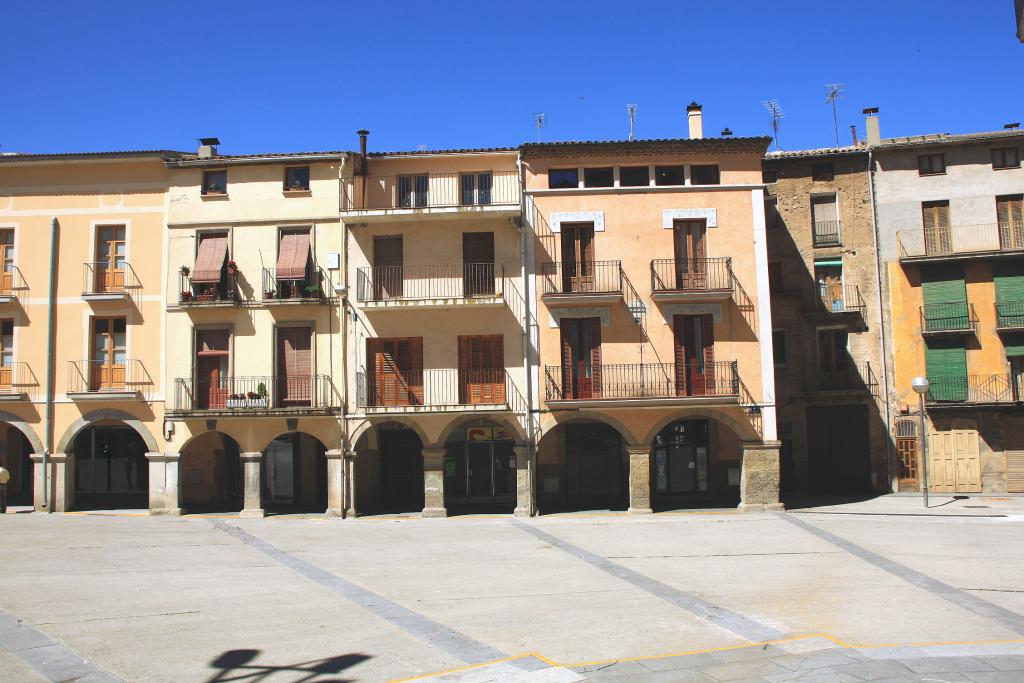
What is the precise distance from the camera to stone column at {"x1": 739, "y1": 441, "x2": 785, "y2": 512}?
26.7 meters

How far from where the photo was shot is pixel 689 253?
27.4m

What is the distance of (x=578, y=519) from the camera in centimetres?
2602

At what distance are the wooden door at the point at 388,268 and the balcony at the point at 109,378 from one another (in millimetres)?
7771

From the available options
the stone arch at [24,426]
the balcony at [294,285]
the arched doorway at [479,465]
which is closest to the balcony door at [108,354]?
the stone arch at [24,426]

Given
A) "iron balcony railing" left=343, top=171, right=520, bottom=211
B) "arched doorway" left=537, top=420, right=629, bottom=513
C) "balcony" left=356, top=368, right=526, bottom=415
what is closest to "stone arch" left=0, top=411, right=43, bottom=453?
"balcony" left=356, top=368, right=526, bottom=415

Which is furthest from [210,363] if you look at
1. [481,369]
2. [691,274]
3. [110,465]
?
[691,274]

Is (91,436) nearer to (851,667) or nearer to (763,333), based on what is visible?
(763,333)

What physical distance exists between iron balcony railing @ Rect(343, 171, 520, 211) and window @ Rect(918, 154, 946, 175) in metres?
14.9

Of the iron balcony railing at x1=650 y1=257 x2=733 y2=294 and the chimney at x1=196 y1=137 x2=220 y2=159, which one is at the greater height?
the chimney at x1=196 y1=137 x2=220 y2=159

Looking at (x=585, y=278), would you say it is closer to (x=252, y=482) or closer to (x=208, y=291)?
(x=208, y=291)

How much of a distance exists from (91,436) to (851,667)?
27.0 meters

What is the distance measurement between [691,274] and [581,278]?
11.2 feet

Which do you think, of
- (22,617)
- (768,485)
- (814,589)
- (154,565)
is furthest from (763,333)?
(22,617)

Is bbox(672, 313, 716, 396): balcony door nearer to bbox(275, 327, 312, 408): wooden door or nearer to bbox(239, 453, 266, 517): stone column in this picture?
bbox(275, 327, 312, 408): wooden door
